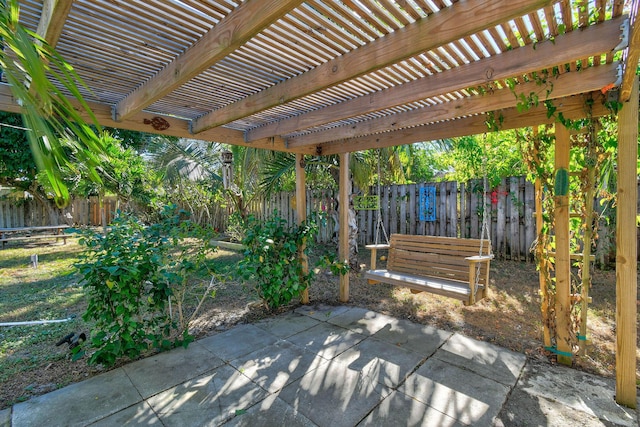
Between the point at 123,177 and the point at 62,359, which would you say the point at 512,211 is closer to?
the point at 62,359

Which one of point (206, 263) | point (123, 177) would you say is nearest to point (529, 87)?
point (206, 263)

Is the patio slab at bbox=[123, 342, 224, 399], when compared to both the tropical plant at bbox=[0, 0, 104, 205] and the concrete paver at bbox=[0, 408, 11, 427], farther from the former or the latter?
the tropical plant at bbox=[0, 0, 104, 205]

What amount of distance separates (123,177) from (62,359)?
5859mm

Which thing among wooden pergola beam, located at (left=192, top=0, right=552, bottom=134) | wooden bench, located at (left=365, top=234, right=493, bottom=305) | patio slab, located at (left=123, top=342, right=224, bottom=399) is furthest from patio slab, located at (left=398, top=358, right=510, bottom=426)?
wooden pergola beam, located at (left=192, top=0, right=552, bottom=134)

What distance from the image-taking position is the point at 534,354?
8.54ft

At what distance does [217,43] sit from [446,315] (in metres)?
3.48

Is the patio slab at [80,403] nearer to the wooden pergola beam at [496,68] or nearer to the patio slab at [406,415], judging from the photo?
the patio slab at [406,415]

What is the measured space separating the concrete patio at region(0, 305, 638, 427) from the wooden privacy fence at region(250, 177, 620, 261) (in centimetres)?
252

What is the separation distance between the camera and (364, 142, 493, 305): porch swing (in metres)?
2.99

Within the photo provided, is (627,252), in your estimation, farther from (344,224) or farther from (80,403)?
(80,403)

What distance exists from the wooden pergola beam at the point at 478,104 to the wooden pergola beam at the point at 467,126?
0.27 meters

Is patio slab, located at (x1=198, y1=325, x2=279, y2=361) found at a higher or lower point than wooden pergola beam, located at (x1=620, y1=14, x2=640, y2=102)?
lower

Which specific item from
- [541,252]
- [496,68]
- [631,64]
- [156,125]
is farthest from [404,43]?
[156,125]

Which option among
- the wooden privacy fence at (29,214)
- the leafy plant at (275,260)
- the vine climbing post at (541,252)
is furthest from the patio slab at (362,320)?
the wooden privacy fence at (29,214)
